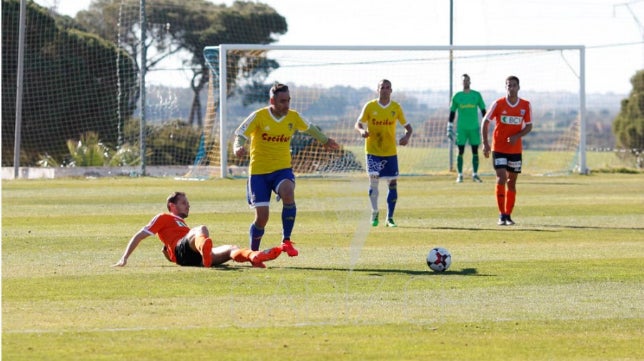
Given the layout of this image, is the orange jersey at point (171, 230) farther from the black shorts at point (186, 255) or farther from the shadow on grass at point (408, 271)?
the shadow on grass at point (408, 271)

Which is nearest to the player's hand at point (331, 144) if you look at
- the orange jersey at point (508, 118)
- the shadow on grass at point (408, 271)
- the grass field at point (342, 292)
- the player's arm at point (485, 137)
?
the grass field at point (342, 292)

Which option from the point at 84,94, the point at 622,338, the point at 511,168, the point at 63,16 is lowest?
the point at 622,338

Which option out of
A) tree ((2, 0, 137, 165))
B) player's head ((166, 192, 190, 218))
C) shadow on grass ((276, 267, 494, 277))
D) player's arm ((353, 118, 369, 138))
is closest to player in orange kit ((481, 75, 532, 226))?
player's arm ((353, 118, 369, 138))

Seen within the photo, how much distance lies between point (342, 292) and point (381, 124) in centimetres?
778

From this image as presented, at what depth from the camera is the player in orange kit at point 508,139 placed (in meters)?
19.0

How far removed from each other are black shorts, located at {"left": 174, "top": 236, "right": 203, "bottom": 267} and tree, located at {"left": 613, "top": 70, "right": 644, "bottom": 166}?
43.2m

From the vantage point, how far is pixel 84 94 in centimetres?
4469

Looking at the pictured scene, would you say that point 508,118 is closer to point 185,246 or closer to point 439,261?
point 439,261

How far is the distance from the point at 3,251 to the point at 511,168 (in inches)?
300

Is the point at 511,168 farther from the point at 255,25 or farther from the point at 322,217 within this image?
the point at 255,25

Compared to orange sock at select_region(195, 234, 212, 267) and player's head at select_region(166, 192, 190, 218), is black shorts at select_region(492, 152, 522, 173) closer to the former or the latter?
player's head at select_region(166, 192, 190, 218)

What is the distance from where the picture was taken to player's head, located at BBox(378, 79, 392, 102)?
18.7 meters

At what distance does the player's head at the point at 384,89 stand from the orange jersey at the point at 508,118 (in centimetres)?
150

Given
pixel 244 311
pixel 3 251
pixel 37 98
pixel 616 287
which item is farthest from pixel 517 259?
pixel 37 98
